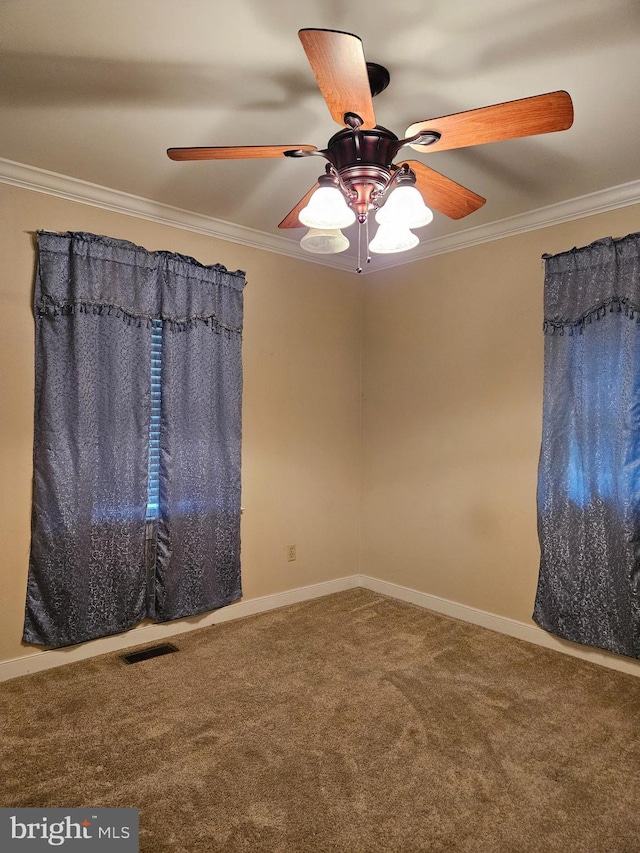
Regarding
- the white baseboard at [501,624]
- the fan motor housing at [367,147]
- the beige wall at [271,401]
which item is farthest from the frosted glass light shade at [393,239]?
the white baseboard at [501,624]

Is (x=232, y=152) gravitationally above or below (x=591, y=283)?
above

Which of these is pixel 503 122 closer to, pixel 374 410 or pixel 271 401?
pixel 271 401

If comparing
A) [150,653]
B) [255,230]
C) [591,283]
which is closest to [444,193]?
[591,283]

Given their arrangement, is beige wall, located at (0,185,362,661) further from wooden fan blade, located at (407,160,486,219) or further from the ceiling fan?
wooden fan blade, located at (407,160,486,219)

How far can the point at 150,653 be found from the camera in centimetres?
322

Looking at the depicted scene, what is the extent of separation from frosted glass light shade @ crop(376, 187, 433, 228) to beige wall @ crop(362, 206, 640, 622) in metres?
1.70

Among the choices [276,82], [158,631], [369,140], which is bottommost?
[158,631]

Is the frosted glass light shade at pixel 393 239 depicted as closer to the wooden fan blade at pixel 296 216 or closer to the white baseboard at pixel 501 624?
the wooden fan blade at pixel 296 216

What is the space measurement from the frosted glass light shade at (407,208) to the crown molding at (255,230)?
167cm

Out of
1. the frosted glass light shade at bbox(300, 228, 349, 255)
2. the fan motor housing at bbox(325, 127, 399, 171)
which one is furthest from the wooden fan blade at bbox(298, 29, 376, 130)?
the frosted glass light shade at bbox(300, 228, 349, 255)

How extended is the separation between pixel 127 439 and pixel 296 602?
69.3 inches

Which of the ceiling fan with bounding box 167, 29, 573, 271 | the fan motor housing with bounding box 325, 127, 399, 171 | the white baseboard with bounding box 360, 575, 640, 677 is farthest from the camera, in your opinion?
the white baseboard with bounding box 360, 575, 640, 677

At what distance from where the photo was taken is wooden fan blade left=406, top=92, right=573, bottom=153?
1.58m

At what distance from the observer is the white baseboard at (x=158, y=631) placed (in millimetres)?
2973
